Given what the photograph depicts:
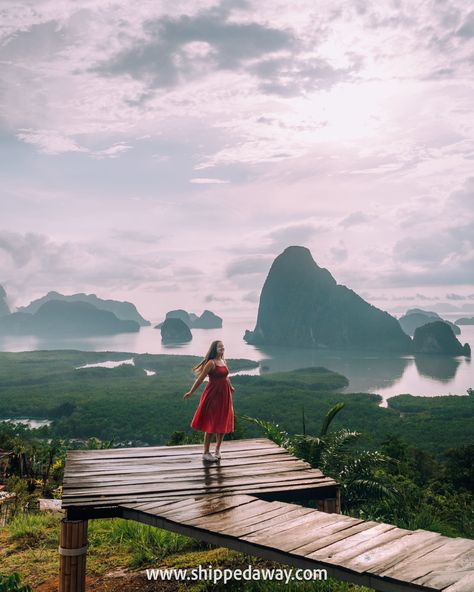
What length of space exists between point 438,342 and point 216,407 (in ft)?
426

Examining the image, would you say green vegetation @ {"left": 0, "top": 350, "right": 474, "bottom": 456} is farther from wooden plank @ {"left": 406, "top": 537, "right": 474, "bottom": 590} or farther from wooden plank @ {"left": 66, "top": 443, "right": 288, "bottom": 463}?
wooden plank @ {"left": 406, "top": 537, "right": 474, "bottom": 590}

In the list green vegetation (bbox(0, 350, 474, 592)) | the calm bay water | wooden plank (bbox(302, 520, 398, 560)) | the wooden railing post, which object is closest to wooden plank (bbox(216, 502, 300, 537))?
wooden plank (bbox(302, 520, 398, 560))

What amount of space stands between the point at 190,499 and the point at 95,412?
4838 cm

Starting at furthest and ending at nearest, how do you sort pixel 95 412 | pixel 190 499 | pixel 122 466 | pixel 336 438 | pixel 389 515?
pixel 95 412 → pixel 336 438 → pixel 389 515 → pixel 122 466 → pixel 190 499

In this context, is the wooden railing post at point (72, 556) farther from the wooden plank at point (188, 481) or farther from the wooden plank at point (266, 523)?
the wooden plank at point (266, 523)

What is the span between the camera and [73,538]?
169 inches

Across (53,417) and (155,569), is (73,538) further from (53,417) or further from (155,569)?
(53,417)

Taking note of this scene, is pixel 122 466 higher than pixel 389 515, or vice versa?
pixel 122 466

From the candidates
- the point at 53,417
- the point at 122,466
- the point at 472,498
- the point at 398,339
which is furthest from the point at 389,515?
the point at 398,339

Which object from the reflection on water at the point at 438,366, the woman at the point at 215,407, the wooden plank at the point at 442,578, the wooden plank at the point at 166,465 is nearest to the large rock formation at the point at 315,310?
the reflection on water at the point at 438,366

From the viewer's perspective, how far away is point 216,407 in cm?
604

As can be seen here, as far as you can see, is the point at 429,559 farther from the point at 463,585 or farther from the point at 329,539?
the point at 329,539

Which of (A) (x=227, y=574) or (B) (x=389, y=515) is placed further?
(B) (x=389, y=515)

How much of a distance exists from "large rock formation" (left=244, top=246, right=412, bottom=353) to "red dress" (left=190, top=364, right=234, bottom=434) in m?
144
